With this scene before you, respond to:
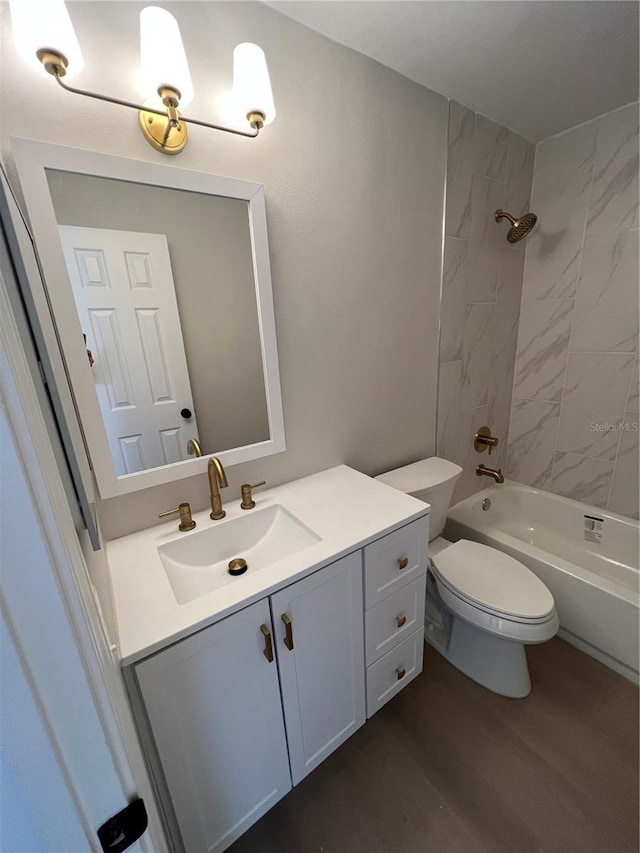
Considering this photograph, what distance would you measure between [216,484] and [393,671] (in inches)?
37.2

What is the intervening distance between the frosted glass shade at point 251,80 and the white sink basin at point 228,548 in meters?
1.20

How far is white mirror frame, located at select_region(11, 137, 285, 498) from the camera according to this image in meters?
0.81

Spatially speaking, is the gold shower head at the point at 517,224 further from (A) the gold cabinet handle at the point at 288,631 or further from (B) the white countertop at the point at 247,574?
(A) the gold cabinet handle at the point at 288,631

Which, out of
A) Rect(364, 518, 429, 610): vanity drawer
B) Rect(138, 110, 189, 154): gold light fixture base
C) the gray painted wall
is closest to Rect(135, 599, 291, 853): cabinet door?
Rect(364, 518, 429, 610): vanity drawer

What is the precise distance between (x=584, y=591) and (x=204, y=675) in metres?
1.58

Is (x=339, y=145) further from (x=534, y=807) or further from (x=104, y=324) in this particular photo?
(x=534, y=807)

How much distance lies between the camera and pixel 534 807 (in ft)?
3.50

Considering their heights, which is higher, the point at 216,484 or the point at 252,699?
the point at 216,484

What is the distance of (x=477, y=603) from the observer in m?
1.31

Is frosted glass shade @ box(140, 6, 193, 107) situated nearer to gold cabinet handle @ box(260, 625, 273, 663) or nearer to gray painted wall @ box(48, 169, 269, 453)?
gray painted wall @ box(48, 169, 269, 453)
